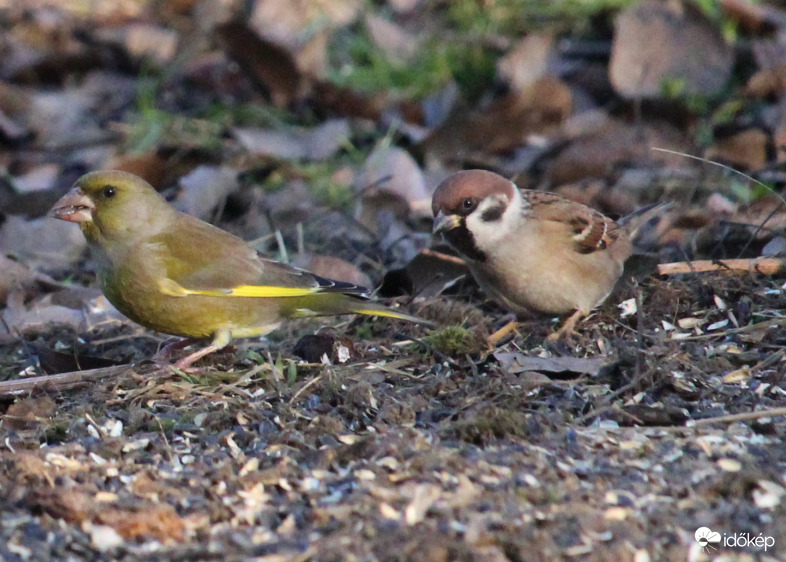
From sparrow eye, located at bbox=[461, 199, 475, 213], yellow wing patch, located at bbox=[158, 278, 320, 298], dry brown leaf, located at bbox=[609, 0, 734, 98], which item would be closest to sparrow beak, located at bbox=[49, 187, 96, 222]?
yellow wing patch, located at bbox=[158, 278, 320, 298]

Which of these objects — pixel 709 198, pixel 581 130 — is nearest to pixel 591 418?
pixel 709 198

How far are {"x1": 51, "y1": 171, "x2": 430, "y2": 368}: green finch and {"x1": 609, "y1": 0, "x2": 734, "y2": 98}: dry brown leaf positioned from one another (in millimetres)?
3026

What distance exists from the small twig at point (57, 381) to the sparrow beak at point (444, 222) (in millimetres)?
1416

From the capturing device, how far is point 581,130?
6852 millimetres

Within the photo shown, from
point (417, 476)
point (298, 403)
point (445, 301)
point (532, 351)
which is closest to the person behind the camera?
point (417, 476)

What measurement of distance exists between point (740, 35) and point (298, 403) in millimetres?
4796

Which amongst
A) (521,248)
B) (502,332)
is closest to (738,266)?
(521,248)

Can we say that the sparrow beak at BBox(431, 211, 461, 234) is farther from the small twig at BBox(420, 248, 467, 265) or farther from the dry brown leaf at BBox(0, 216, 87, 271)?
the dry brown leaf at BBox(0, 216, 87, 271)

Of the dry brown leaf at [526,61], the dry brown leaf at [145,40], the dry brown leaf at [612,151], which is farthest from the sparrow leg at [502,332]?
the dry brown leaf at [145,40]

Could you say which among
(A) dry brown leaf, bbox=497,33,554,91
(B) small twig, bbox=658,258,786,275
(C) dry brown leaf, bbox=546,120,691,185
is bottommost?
(C) dry brown leaf, bbox=546,120,691,185

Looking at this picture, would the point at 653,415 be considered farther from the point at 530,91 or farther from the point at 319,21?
the point at 319,21

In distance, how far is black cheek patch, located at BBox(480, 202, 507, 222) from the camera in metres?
4.75

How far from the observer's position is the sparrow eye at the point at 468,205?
4719 millimetres

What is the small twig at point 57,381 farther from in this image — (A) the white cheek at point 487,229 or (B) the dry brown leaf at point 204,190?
(B) the dry brown leaf at point 204,190
